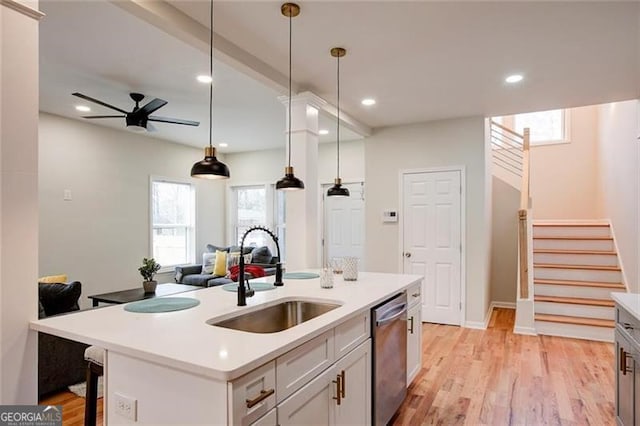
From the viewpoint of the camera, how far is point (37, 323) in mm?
1552

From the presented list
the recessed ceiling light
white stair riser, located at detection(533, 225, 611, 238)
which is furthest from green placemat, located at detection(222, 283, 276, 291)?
white stair riser, located at detection(533, 225, 611, 238)

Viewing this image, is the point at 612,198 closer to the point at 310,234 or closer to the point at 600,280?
the point at 600,280

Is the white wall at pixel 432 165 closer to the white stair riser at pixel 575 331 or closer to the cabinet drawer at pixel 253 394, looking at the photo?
the white stair riser at pixel 575 331

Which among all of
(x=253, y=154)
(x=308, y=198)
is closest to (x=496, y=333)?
(x=308, y=198)

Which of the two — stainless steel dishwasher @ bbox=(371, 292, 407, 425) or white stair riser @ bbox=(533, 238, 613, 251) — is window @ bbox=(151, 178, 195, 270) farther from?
white stair riser @ bbox=(533, 238, 613, 251)

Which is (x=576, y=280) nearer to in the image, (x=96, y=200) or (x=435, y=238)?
(x=435, y=238)

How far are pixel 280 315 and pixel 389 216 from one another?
331 centimetres

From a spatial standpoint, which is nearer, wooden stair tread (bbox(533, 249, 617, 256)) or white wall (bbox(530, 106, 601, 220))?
wooden stair tread (bbox(533, 249, 617, 256))

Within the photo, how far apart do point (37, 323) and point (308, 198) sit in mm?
2451

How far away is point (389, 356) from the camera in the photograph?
232cm

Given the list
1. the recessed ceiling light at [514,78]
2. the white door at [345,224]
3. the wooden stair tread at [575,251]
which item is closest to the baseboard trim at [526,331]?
the wooden stair tread at [575,251]

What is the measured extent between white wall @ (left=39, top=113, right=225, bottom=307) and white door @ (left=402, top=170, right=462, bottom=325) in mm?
4101

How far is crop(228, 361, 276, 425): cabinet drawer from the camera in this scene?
1113 millimetres

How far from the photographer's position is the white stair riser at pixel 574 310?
4.34 metres
